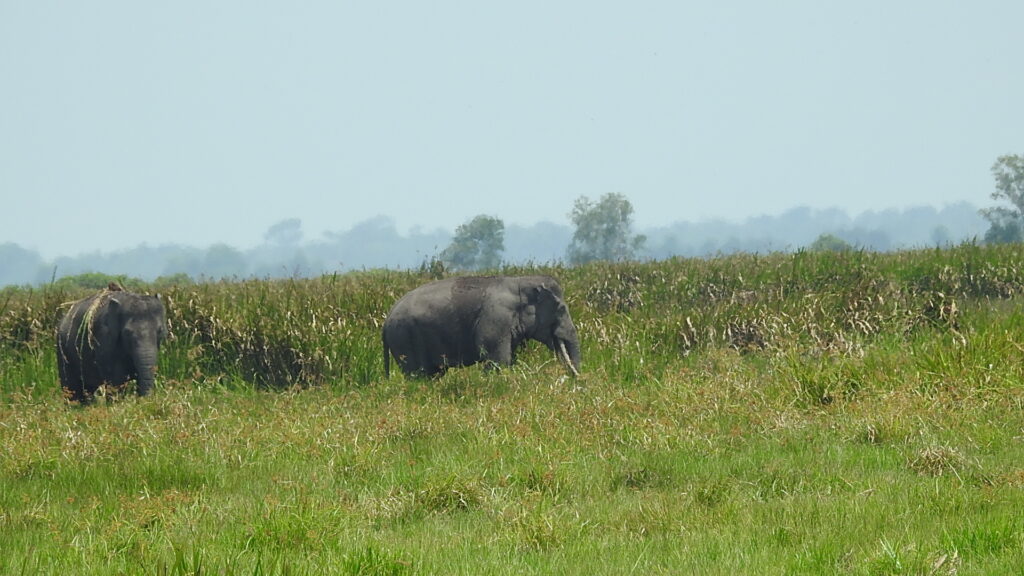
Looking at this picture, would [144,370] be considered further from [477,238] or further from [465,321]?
[477,238]

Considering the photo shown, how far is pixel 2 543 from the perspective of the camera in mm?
6098

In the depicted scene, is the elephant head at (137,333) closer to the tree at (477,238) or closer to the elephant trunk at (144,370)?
the elephant trunk at (144,370)

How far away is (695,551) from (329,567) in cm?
206

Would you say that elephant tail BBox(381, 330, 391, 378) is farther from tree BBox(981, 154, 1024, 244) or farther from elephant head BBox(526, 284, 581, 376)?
tree BBox(981, 154, 1024, 244)

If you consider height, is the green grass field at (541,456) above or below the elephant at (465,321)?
below

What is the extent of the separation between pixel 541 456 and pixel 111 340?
6981 mm

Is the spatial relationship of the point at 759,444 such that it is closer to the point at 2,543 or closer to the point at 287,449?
the point at 287,449

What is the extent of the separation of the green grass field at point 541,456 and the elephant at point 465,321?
51 centimetres

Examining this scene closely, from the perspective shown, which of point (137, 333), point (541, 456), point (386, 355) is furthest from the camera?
point (386, 355)

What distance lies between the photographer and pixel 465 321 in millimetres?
12906

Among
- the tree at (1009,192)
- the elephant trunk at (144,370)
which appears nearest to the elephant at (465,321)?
the elephant trunk at (144,370)

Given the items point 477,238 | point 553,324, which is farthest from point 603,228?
point 553,324

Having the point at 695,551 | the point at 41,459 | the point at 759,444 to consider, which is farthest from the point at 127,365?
the point at 695,551

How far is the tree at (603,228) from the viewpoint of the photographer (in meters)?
163
